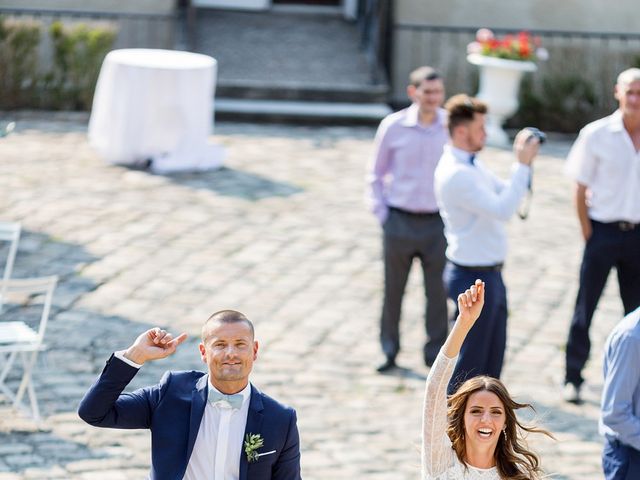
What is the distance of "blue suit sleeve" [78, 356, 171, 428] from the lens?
14.0 feet

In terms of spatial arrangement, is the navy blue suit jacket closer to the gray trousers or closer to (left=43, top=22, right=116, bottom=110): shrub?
the gray trousers

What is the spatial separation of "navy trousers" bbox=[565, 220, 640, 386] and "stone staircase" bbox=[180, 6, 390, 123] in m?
8.13

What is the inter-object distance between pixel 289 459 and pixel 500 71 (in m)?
11.5

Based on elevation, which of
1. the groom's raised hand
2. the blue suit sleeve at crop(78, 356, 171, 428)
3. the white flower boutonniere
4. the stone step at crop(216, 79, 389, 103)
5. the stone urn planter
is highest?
the groom's raised hand

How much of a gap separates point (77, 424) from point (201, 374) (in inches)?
117

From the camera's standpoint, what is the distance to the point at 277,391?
26.1 feet

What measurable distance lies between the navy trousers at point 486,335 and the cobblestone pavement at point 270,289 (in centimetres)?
58

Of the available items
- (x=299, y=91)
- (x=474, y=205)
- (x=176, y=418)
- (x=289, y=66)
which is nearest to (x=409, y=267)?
(x=474, y=205)

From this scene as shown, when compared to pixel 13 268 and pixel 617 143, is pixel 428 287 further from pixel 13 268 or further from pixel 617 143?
pixel 13 268

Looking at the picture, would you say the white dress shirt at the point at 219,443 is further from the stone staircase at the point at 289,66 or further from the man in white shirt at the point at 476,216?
the stone staircase at the point at 289,66

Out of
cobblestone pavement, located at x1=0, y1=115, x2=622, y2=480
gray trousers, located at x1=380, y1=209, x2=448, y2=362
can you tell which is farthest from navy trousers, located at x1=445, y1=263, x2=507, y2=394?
gray trousers, located at x1=380, y1=209, x2=448, y2=362

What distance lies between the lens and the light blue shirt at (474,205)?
685 centimetres

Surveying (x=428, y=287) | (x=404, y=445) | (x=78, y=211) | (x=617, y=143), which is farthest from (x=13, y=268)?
(x=617, y=143)

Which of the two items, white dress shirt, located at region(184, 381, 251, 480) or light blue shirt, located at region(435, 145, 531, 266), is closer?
white dress shirt, located at region(184, 381, 251, 480)
